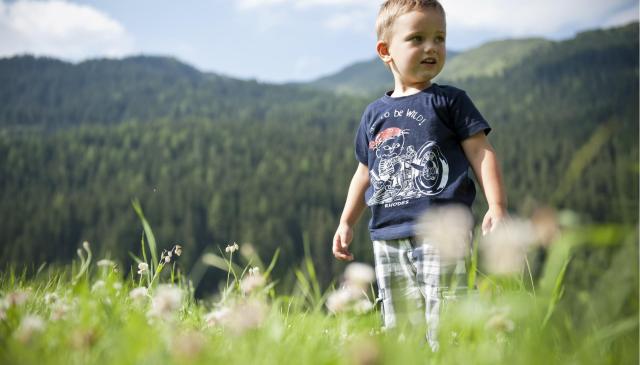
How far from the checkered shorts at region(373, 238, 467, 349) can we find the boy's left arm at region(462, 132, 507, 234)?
26 cm

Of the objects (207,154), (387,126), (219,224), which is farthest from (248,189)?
(387,126)

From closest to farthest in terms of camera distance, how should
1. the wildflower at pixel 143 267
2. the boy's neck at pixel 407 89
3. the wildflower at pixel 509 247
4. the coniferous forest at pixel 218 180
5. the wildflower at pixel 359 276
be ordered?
the wildflower at pixel 509 247, the wildflower at pixel 359 276, the wildflower at pixel 143 267, the boy's neck at pixel 407 89, the coniferous forest at pixel 218 180

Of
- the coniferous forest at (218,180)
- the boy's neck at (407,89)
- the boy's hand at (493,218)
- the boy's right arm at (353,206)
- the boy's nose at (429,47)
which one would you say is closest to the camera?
the boy's hand at (493,218)

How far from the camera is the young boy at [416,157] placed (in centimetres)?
276

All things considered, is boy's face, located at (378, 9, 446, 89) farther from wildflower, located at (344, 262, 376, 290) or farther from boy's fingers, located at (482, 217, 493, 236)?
wildflower, located at (344, 262, 376, 290)

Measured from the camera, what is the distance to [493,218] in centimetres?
243

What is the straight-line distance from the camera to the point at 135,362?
1155mm

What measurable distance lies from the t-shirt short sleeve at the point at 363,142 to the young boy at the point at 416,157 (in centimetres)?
14

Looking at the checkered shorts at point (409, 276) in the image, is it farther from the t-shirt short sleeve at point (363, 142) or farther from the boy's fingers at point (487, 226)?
the t-shirt short sleeve at point (363, 142)

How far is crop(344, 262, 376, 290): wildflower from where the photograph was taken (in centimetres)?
128

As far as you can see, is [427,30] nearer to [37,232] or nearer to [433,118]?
[433,118]

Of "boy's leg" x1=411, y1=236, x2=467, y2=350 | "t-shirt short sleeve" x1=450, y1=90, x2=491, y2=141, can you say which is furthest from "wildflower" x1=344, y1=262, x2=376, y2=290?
"t-shirt short sleeve" x1=450, y1=90, x2=491, y2=141

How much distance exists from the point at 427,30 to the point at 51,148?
14932 centimetres

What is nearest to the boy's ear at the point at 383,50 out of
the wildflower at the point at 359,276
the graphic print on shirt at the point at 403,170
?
the graphic print on shirt at the point at 403,170
